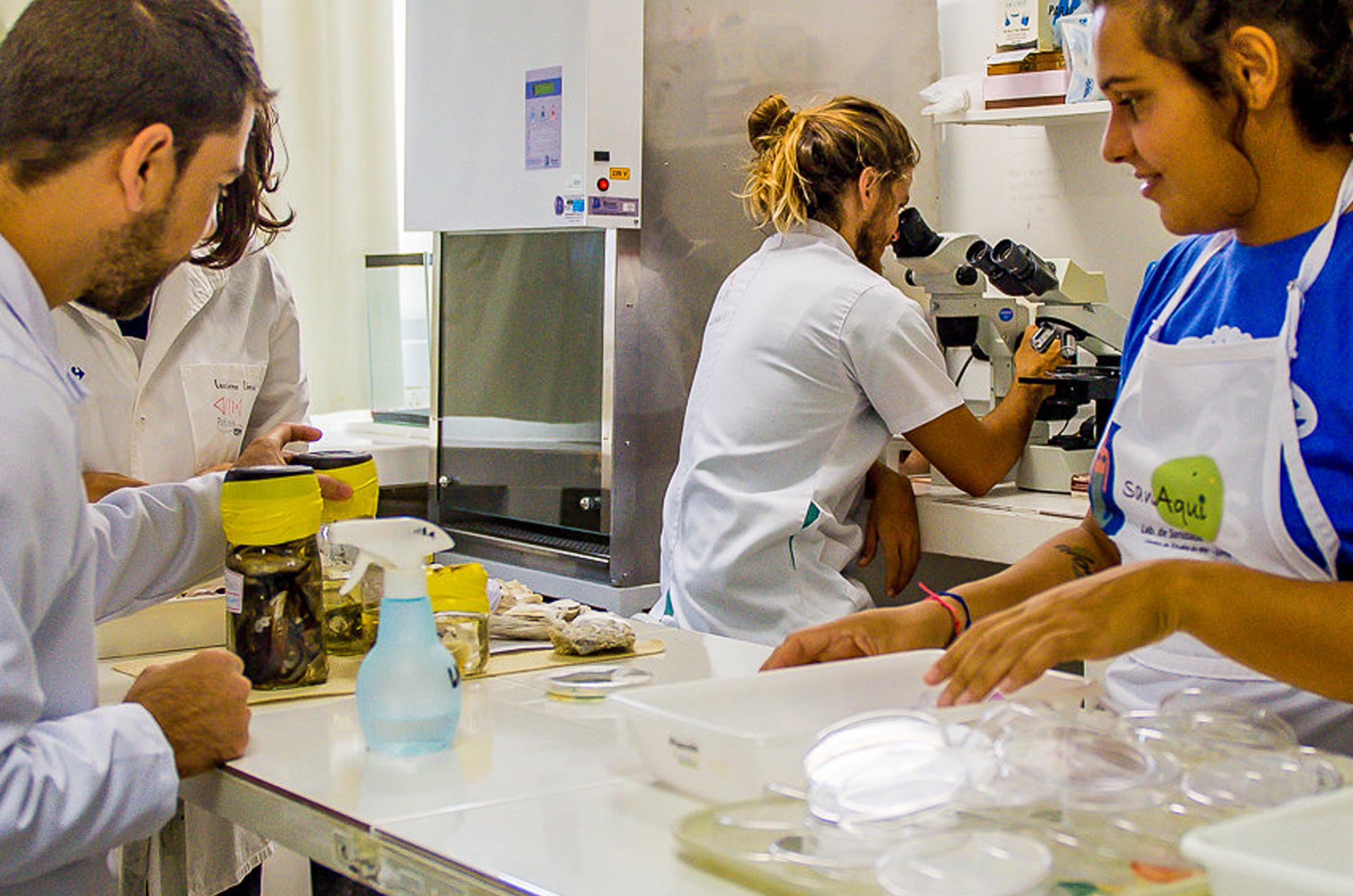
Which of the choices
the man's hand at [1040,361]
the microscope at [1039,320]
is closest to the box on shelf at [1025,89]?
the microscope at [1039,320]

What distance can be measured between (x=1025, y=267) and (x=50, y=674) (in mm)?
1834

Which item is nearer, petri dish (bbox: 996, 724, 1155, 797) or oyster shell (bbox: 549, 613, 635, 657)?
petri dish (bbox: 996, 724, 1155, 797)

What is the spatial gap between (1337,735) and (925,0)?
2.40 meters

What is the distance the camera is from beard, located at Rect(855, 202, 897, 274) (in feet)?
8.53

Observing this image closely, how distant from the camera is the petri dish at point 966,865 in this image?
850mm

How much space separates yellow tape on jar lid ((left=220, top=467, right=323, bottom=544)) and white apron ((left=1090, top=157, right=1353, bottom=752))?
84 cm

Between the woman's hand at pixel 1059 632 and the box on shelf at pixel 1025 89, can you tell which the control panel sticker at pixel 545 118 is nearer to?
the box on shelf at pixel 1025 89

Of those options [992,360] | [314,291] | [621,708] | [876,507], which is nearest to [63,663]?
[621,708]

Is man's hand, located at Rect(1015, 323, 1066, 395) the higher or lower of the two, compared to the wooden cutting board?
higher

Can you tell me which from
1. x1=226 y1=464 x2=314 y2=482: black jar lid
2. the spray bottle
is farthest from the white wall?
the spray bottle

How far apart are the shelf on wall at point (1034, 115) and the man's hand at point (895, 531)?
830 mm

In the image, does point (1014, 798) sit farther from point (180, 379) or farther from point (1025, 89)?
point (1025, 89)

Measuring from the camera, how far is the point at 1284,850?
79 centimetres

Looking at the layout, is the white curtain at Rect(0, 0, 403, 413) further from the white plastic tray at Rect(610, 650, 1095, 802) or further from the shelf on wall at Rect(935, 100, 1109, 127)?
the white plastic tray at Rect(610, 650, 1095, 802)
